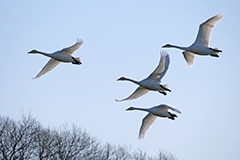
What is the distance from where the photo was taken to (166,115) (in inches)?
1118

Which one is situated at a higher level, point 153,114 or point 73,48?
point 73,48

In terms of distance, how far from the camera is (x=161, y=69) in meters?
29.8

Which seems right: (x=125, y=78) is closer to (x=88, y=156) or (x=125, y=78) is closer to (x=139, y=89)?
(x=139, y=89)

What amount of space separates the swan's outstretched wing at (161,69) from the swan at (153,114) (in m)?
1.62

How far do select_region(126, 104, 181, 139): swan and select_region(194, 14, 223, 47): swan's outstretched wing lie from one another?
4.53m

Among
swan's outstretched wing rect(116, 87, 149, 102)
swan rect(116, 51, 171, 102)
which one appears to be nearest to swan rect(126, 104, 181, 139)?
swan's outstretched wing rect(116, 87, 149, 102)

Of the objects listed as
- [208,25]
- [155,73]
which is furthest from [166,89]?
[208,25]

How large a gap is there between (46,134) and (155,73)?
30.0 m

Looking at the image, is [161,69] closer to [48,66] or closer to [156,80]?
[156,80]

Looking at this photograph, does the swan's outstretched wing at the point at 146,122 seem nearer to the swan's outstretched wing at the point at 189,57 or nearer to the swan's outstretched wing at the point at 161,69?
the swan's outstretched wing at the point at 161,69

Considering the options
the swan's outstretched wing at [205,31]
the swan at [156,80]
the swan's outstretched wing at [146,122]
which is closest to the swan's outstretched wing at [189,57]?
the swan's outstretched wing at [205,31]

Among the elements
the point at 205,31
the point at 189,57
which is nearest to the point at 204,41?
the point at 205,31

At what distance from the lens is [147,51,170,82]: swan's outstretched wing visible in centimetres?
2950

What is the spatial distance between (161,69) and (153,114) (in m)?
2.33
